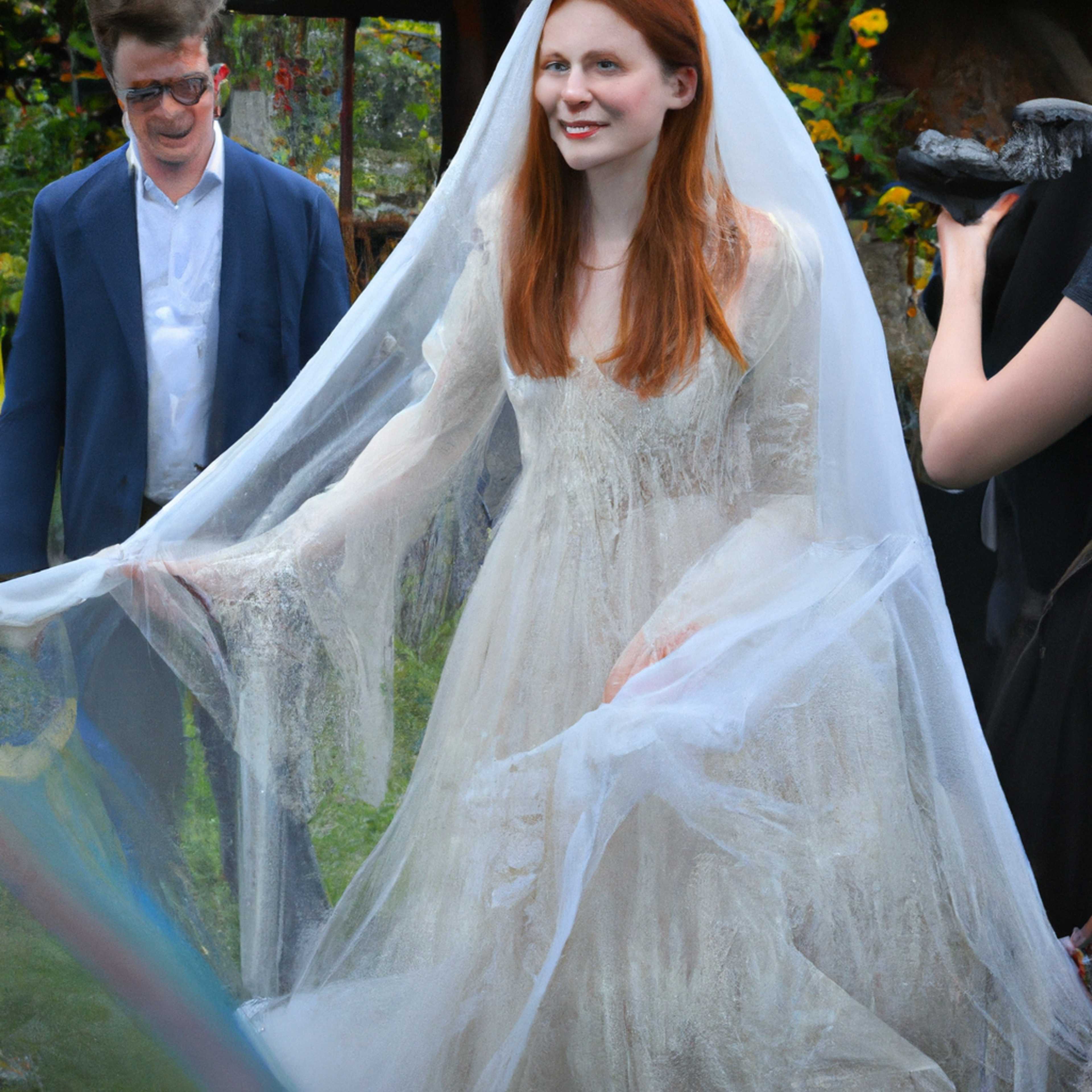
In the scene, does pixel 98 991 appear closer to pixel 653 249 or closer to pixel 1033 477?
pixel 653 249

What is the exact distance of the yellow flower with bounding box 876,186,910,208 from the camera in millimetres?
3492

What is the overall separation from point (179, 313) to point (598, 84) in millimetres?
1069

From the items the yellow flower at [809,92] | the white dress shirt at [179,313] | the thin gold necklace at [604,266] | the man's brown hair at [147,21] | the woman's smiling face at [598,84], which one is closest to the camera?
the woman's smiling face at [598,84]

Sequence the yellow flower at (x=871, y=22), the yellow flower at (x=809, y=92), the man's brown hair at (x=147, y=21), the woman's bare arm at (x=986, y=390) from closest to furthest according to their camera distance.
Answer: the woman's bare arm at (x=986, y=390)
the man's brown hair at (x=147, y=21)
the yellow flower at (x=871, y=22)
the yellow flower at (x=809, y=92)

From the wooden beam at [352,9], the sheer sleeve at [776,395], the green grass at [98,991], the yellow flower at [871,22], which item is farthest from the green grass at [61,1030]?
the yellow flower at [871,22]

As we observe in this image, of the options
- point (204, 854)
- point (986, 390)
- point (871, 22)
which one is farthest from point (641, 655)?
point (871, 22)

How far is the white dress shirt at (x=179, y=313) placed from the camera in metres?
2.20

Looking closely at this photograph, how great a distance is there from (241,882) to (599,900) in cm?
47

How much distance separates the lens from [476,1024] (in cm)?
138

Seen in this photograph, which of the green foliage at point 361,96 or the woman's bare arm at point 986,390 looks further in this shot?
the green foliage at point 361,96

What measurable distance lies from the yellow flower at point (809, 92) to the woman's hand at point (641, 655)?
2614mm

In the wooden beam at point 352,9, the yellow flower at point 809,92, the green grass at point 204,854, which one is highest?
the wooden beam at point 352,9

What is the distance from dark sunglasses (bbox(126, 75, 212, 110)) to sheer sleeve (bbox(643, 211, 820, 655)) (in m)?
1.19

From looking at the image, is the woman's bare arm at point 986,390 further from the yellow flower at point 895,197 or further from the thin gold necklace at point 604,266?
the yellow flower at point 895,197
